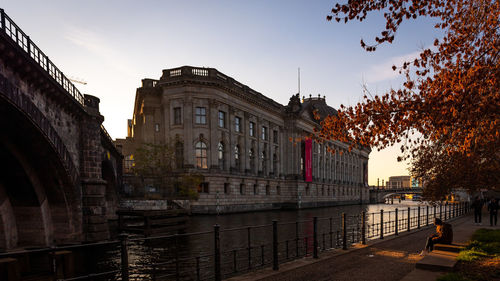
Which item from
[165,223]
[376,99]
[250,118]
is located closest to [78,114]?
[165,223]

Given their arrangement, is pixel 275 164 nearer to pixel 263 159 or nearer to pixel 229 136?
pixel 263 159

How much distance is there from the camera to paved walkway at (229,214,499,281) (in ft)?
28.8

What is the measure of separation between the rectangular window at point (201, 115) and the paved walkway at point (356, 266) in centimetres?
3454

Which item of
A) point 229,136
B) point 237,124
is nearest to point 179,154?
point 229,136

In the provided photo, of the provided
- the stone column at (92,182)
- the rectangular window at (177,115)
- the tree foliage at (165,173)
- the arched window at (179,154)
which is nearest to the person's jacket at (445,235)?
the stone column at (92,182)

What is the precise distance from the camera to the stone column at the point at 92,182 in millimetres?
19188

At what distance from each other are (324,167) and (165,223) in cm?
6360

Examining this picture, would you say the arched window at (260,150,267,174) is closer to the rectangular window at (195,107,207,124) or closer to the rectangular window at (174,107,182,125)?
the rectangular window at (195,107,207,124)

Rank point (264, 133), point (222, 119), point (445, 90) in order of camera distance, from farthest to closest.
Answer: point (264, 133) < point (222, 119) < point (445, 90)

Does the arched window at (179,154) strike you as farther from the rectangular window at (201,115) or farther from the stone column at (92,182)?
the stone column at (92,182)

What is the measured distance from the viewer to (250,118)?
5350 centimetres

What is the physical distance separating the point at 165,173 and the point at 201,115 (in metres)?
8.66

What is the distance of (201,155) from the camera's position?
45.4 m

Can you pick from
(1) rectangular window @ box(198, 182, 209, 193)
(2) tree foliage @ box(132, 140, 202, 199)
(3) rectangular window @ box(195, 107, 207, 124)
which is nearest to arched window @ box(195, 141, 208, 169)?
(1) rectangular window @ box(198, 182, 209, 193)
